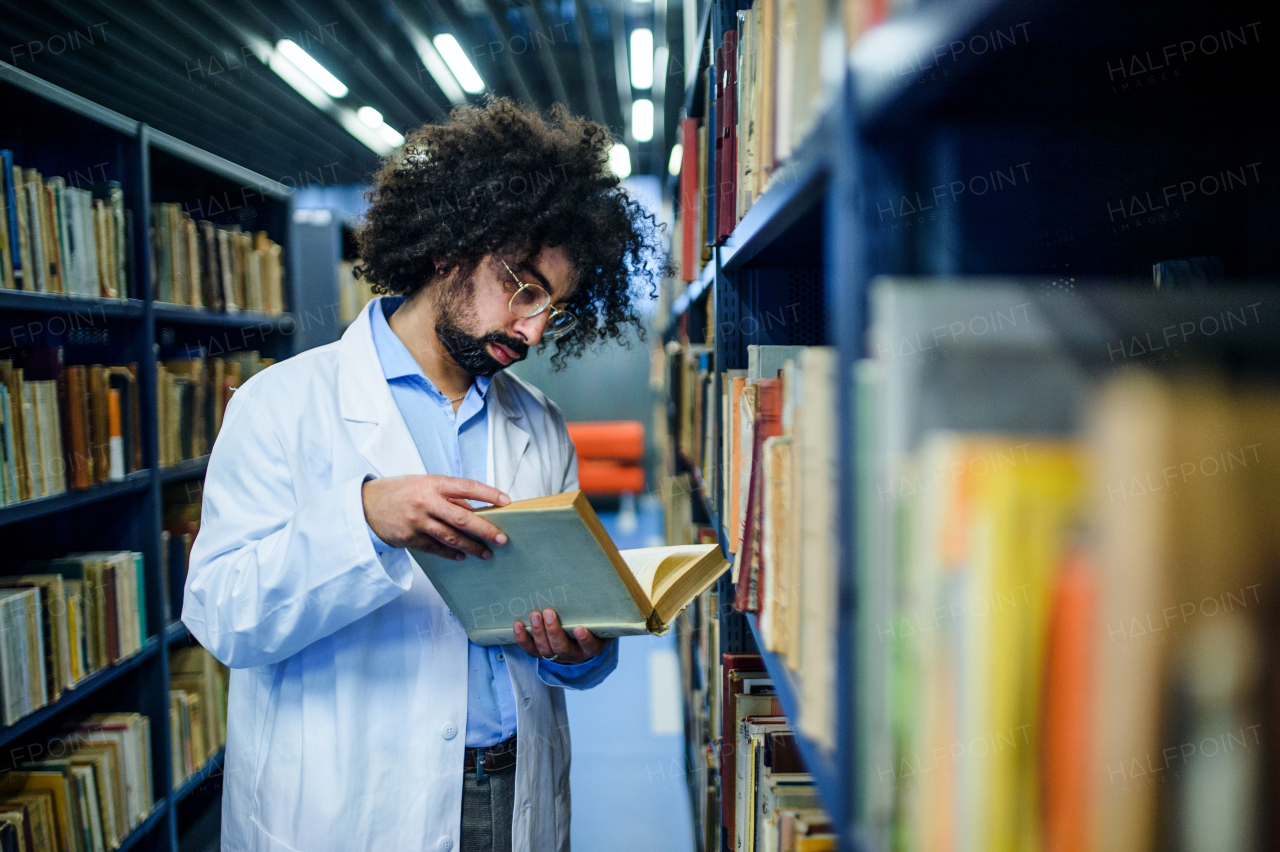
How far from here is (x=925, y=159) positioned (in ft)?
1.84

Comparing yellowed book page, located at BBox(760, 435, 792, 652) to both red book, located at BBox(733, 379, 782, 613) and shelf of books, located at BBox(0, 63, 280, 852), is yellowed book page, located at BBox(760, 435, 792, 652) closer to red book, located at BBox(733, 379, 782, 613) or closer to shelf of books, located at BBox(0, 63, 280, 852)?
red book, located at BBox(733, 379, 782, 613)

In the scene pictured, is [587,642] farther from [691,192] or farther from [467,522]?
[691,192]

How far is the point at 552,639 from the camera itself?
108 centimetres

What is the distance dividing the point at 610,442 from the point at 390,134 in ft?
11.2

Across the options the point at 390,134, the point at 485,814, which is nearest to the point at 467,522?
the point at 485,814

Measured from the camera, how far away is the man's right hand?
923 millimetres

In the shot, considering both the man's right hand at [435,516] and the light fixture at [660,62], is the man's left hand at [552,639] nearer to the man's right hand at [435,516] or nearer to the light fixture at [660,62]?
the man's right hand at [435,516]

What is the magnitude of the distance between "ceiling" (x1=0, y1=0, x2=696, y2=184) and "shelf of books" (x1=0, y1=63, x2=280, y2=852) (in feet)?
4.43

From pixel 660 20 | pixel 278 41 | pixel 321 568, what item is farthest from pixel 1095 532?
pixel 278 41

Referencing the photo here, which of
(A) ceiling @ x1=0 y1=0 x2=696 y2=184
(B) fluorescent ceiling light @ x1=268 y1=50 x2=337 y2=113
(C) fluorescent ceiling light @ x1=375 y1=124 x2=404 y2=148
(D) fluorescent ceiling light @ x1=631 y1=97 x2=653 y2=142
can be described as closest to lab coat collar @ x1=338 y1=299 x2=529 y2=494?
(A) ceiling @ x1=0 y1=0 x2=696 y2=184

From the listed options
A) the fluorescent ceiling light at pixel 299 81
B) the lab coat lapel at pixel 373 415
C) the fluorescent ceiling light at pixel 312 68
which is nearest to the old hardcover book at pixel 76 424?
the lab coat lapel at pixel 373 415

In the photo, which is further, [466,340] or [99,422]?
[99,422]

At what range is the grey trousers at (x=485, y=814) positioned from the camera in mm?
1252

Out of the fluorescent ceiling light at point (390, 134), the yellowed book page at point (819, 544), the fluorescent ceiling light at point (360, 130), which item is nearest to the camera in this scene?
the yellowed book page at point (819, 544)
